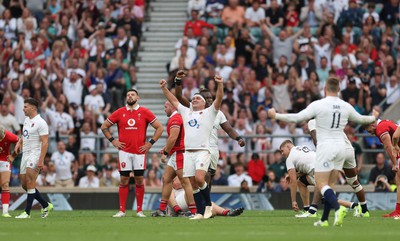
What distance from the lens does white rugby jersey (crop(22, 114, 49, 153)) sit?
24.5 meters

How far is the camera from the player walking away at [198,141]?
22266 mm

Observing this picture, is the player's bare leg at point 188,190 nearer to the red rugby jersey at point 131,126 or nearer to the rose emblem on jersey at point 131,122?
the red rugby jersey at point 131,126

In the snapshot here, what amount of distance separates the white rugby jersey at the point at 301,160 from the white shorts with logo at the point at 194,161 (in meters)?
2.59

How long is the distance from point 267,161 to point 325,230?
564 inches

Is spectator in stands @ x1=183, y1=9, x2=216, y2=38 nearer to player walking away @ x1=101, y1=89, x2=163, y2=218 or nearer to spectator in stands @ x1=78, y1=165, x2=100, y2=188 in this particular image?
spectator in stands @ x1=78, y1=165, x2=100, y2=188

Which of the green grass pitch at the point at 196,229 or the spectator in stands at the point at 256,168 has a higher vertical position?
the green grass pitch at the point at 196,229

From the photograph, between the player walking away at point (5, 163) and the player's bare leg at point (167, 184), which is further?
the player walking away at point (5, 163)

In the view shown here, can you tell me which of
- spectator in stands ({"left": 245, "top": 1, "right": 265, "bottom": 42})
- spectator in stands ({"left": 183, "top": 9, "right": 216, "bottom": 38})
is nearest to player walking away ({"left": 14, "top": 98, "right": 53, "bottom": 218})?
spectator in stands ({"left": 183, "top": 9, "right": 216, "bottom": 38})

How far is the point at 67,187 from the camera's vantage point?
32.6 meters

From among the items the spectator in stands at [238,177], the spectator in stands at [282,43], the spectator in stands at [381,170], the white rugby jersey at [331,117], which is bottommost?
the spectator in stands at [238,177]

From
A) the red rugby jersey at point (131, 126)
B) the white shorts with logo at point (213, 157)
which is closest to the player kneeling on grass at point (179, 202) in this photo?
the white shorts with logo at point (213, 157)

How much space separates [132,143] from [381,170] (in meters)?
8.40

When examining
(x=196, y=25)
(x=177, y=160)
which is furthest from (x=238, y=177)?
(x=177, y=160)

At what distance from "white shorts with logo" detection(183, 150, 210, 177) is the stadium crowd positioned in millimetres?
8742
